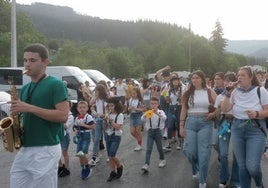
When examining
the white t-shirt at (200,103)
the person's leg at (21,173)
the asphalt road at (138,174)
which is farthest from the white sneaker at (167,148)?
the person's leg at (21,173)

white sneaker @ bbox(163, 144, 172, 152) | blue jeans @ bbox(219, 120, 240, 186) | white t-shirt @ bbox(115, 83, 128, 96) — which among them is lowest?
white sneaker @ bbox(163, 144, 172, 152)

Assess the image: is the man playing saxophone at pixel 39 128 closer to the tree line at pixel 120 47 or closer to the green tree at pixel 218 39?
the tree line at pixel 120 47

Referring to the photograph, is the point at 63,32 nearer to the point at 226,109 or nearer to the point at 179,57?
the point at 179,57

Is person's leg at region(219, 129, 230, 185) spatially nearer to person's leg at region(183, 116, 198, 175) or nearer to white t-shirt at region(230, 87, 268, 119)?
person's leg at region(183, 116, 198, 175)

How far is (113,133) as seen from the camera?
303 inches

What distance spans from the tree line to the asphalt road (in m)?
5.63

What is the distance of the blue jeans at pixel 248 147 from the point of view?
Result: 5512 millimetres

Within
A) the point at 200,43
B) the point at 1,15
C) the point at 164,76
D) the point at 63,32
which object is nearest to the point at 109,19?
the point at 63,32

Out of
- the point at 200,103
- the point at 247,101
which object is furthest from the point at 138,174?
the point at 247,101

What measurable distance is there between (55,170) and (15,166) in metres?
0.34

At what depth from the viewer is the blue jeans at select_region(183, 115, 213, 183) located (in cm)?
650

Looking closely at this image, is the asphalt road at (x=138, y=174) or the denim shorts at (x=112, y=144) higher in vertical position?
the denim shorts at (x=112, y=144)

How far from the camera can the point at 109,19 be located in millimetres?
180500

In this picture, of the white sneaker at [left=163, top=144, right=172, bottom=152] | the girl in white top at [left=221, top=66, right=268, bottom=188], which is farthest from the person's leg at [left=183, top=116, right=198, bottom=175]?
the white sneaker at [left=163, top=144, right=172, bottom=152]
